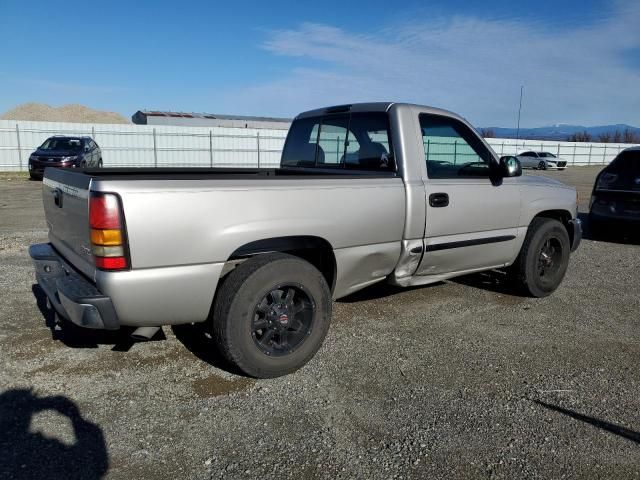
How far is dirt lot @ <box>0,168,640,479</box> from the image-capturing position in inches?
102

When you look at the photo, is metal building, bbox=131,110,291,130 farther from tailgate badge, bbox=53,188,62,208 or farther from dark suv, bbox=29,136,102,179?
tailgate badge, bbox=53,188,62,208

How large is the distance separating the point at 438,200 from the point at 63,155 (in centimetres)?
1679

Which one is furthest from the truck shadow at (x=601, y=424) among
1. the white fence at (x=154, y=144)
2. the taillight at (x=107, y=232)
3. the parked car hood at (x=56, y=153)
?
the white fence at (x=154, y=144)

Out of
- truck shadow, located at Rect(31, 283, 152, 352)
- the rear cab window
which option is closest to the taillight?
truck shadow, located at Rect(31, 283, 152, 352)

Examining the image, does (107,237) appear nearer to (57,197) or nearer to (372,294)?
(57,197)

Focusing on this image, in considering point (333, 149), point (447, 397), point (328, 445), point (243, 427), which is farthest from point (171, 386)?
point (333, 149)

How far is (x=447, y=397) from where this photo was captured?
129 inches

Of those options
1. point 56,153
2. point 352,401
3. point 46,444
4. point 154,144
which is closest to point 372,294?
point 352,401

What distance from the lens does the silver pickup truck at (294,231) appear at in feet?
9.47

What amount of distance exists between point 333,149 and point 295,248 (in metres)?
1.57

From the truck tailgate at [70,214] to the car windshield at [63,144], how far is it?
16.0 meters

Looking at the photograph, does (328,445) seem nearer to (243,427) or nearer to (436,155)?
(243,427)

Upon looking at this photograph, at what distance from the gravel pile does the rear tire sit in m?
71.2

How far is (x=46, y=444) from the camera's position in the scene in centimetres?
268
